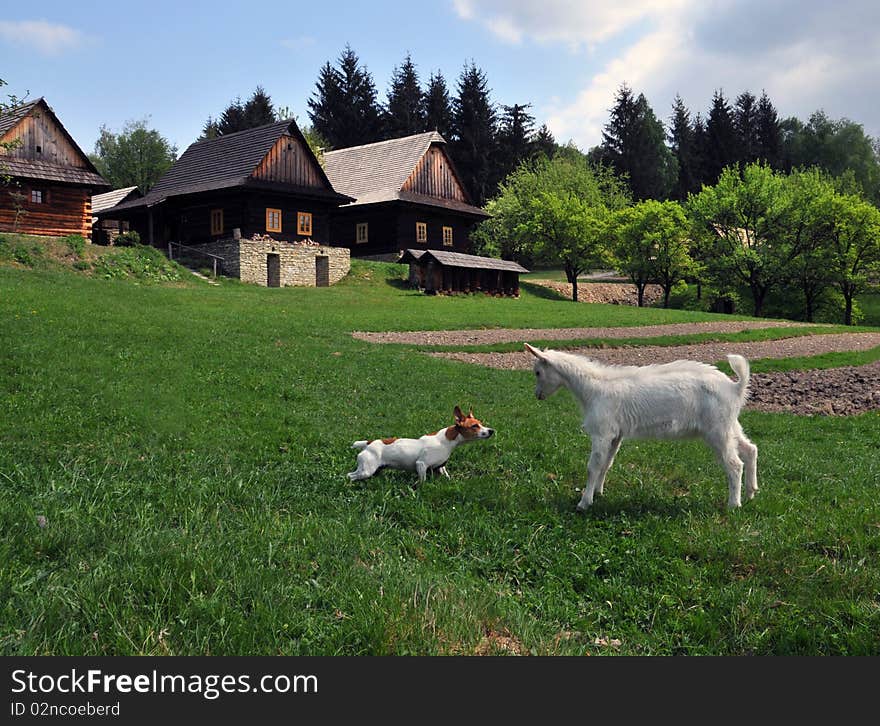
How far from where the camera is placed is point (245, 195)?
4406 cm

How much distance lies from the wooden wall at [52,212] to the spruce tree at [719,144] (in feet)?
244

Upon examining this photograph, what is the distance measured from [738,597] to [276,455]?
5.79m

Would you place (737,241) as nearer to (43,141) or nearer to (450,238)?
(450,238)

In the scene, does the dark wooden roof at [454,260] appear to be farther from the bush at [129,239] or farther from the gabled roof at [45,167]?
the gabled roof at [45,167]

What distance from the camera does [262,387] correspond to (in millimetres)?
12750

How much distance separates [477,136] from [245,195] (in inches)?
1662

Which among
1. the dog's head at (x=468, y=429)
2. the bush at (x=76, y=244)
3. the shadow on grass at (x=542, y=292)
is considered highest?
the bush at (x=76, y=244)

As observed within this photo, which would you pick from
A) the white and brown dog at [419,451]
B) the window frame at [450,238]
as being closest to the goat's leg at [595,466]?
the white and brown dog at [419,451]

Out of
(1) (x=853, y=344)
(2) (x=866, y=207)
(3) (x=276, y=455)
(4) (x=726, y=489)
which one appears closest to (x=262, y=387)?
(3) (x=276, y=455)

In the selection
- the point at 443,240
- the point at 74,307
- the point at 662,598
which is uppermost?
the point at 443,240

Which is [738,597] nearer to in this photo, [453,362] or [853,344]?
[453,362]

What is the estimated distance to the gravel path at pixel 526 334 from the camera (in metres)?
23.7

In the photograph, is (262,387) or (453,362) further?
(453,362)

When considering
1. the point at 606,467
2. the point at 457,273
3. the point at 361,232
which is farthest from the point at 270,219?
the point at 606,467
